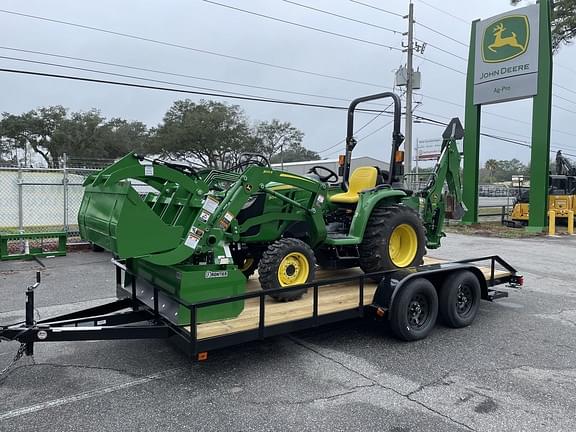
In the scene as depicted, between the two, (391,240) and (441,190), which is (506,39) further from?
(391,240)

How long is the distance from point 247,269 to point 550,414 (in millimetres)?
3557

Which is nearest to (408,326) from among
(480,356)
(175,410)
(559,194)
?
(480,356)

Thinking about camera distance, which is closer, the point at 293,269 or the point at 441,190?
the point at 293,269

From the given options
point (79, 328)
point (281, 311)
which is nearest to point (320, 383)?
point (281, 311)

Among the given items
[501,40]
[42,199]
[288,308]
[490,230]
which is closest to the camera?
[288,308]

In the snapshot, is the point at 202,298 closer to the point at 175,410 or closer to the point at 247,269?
the point at 175,410

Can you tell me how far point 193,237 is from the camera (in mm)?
4414

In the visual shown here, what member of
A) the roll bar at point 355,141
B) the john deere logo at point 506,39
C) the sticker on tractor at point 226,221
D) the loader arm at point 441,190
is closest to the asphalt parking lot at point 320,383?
the sticker on tractor at point 226,221

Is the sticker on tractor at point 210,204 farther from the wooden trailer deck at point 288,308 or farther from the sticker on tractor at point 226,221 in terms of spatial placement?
the wooden trailer deck at point 288,308

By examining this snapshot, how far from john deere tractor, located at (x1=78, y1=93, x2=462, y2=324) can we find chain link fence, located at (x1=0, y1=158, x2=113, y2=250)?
7726 mm

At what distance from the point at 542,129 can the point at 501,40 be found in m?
4.07

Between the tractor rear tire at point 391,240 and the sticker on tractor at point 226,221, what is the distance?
1.88m

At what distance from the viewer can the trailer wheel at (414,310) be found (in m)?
4.96

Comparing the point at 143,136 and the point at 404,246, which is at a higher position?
the point at 143,136
